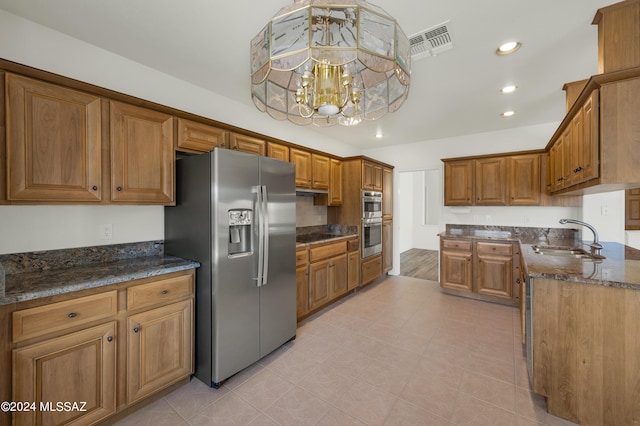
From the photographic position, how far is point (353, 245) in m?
4.07

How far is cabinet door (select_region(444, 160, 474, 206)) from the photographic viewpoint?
420 centimetres

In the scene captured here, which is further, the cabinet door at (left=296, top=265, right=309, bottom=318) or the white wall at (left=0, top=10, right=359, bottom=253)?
the cabinet door at (left=296, top=265, right=309, bottom=318)

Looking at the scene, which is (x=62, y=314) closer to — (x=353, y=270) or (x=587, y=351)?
(x=587, y=351)

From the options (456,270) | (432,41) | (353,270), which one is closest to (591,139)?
(432,41)

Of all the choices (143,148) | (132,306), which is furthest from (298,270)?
(143,148)

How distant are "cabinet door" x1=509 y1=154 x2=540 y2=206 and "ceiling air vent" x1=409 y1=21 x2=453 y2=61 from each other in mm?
2694

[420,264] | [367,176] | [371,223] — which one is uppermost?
[367,176]

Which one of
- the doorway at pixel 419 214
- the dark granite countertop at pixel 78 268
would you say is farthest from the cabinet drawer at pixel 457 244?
the dark granite countertop at pixel 78 268

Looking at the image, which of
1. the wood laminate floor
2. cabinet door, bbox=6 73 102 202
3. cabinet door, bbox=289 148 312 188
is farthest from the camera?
the wood laminate floor

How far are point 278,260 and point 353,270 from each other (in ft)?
6.27

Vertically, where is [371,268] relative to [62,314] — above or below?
below

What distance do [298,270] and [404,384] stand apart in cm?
152

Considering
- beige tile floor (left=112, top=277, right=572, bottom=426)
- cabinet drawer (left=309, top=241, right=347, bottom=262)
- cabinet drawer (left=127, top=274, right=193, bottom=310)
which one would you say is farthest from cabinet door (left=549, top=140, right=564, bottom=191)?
cabinet drawer (left=127, top=274, right=193, bottom=310)

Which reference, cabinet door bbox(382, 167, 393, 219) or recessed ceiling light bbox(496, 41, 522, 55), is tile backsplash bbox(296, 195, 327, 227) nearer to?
cabinet door bbox(382, 167, 393, 219)
